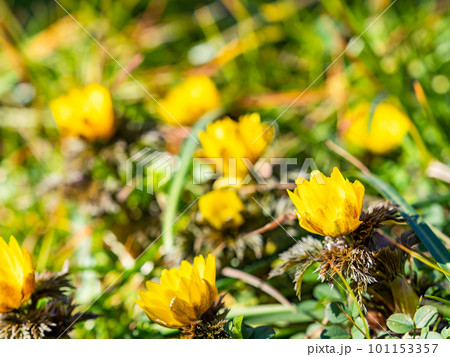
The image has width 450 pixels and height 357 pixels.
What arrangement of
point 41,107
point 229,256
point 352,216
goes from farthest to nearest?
1. point 41,107
2. point 229,256
3. point 352,216

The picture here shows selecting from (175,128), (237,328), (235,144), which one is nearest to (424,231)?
(237,328)

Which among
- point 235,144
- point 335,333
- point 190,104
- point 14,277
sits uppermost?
point 190,104

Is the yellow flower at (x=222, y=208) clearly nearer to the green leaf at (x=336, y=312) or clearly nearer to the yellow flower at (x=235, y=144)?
the yellow flower at (x=235, y=144)

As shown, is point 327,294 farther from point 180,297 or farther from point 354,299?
point 180,297

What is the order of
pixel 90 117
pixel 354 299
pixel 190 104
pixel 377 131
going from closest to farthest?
pixel 354 299, pixel 90 117, pixel 377 131, pixel 190 104

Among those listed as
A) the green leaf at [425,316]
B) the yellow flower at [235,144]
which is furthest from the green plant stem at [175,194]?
the green leaf at [425,316]

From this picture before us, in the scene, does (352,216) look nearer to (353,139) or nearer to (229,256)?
(229,256)
